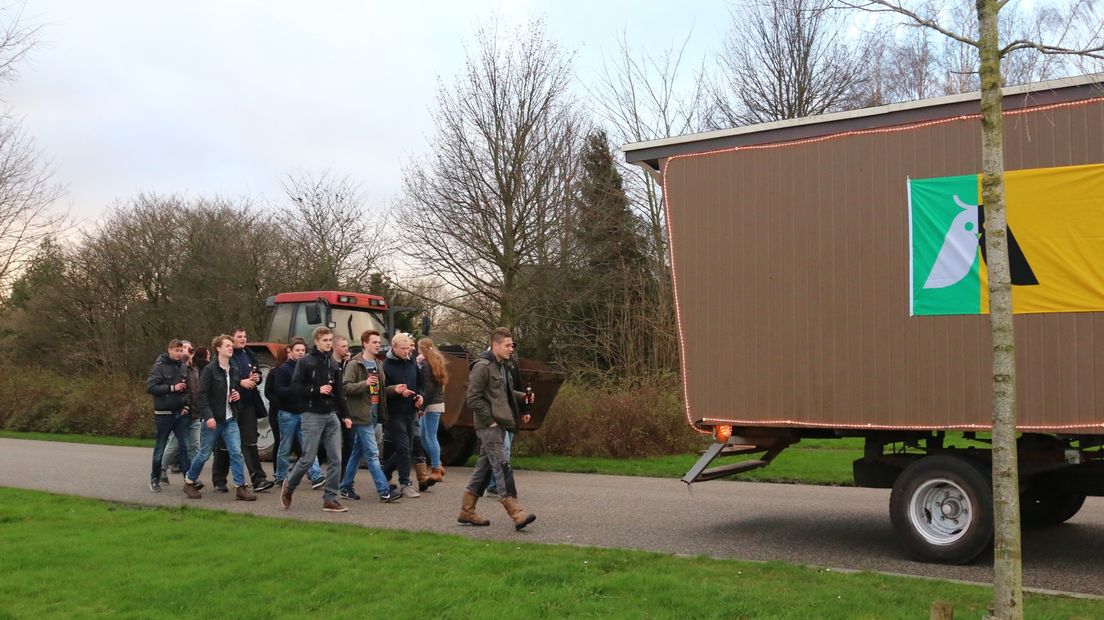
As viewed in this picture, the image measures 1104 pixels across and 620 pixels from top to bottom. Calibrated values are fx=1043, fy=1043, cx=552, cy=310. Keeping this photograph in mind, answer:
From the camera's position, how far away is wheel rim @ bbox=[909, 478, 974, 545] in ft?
25.2

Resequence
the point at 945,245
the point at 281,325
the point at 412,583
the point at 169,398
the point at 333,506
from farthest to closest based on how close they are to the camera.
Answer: the point at 281,325, the point at 169,398, the point at 333,506, the point at 945,245, the point at 412,583

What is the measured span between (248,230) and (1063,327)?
30.6 m

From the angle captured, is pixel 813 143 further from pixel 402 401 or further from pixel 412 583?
pixel 402 401

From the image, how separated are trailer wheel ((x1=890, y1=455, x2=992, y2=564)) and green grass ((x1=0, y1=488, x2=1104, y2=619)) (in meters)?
1.05

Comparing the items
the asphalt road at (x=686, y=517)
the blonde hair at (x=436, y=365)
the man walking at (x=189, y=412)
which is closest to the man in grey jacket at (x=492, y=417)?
the asphalt road at (x=686, y=517)

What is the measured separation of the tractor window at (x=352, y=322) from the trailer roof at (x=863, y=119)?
7.57 meters

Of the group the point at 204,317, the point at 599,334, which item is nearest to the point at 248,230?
the point at 204,317

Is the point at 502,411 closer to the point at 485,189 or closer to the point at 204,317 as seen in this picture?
the point at 485,189

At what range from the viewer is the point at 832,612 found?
575cm

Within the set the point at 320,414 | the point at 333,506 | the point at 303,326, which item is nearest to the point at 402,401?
the point at 320,414

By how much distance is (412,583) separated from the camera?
658 centimetres

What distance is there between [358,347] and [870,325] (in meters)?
9.42

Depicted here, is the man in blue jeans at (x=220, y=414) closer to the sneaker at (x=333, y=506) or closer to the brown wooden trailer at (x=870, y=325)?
the sneaker at (x=333, y=506)

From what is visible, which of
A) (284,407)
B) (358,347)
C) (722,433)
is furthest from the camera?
(358,347)
